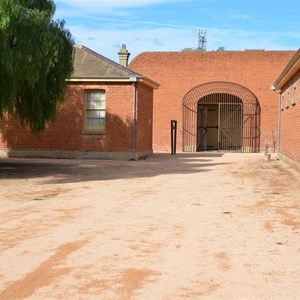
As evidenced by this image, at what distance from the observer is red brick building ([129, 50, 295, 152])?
3416 cm

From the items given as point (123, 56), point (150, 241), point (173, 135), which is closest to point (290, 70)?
point (150, 241)

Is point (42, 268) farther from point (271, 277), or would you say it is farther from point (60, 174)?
point (60, 174)

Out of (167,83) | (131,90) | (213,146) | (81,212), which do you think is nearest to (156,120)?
(167,83)

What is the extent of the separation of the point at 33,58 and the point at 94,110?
10488mm

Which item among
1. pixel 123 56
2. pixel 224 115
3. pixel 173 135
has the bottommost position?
pixel 173 135

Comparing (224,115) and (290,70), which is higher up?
(290,70)

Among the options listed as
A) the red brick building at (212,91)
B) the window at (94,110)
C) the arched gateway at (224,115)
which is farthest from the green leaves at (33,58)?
the red brick building at (212,91)

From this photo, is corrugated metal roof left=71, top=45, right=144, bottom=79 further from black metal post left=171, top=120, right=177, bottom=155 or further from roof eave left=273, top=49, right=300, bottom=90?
black metal post left=171, top=120, right=177, bottom=155

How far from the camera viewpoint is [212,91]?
114ft

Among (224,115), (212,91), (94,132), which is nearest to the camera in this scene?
(94,132)

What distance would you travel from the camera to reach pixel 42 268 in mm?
5707

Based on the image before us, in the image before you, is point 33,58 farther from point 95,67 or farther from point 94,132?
point 95,67

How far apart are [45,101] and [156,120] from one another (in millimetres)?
18705

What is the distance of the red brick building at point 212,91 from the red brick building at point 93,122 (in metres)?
9.78
